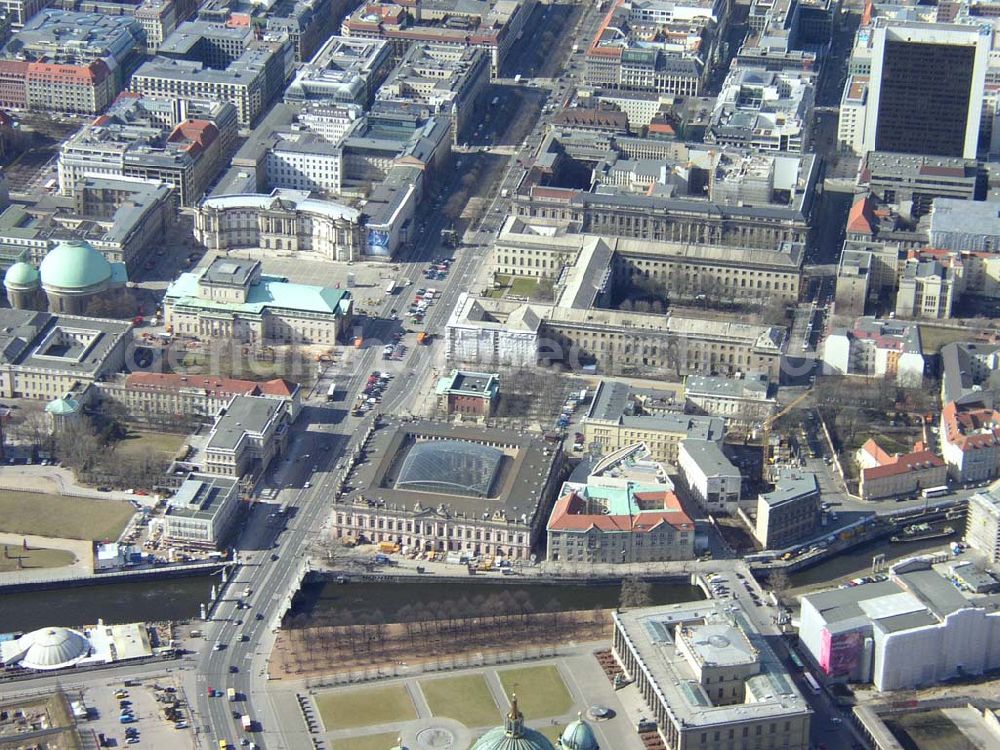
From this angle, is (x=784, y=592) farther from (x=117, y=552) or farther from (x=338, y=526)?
(x=117, y=552)

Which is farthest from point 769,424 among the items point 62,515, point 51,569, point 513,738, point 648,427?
point 51,569

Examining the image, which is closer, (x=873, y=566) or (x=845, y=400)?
(x=873, y=566)

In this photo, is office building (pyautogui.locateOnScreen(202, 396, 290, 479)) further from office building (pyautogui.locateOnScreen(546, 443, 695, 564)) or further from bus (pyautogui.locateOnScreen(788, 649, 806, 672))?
bus (pyautogui.locateOnScreen(788, 649, 806, 672))

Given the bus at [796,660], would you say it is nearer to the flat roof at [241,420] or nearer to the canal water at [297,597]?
the canal water at [297,597]

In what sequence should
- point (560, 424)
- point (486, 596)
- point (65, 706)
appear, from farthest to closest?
point (560, 424)
point (486, 596)
point (65, 706)

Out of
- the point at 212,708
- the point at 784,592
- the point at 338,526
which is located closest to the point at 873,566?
the point at 784,592

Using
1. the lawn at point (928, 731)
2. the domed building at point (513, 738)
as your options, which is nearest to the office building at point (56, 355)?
the domed building at point (513, 738)

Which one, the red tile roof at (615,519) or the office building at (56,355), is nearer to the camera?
the red tile roof at (615,519)
